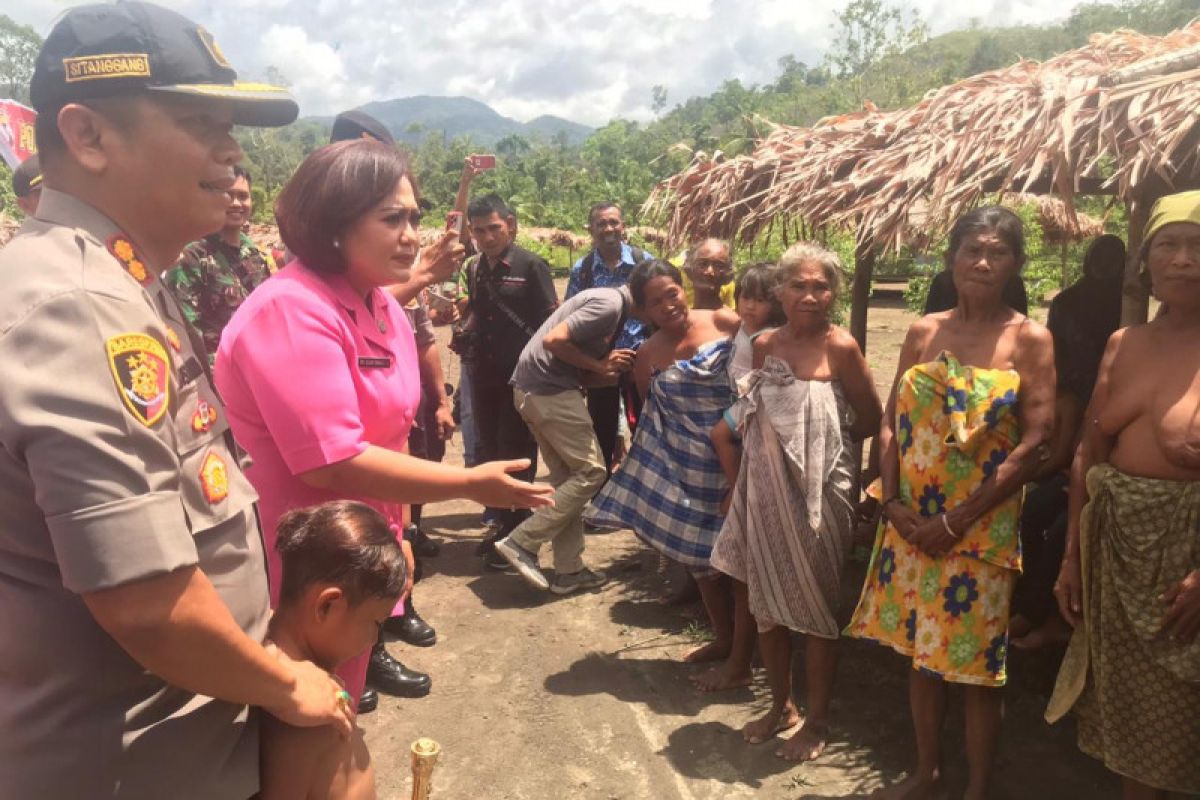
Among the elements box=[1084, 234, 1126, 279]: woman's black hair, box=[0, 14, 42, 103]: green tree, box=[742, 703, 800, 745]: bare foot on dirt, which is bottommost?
box=[742, 703, 800, 745]: bare foot on dirt

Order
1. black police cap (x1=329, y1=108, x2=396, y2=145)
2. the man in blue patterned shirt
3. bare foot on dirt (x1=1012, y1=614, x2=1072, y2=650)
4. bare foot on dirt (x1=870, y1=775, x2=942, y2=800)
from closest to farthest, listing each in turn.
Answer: bare foot on dirt (x1=870, y1=775, x2=942, y2=800) → bare foot on dirt (x1=1012, y1=614, x2=1072, y2=650) → black police cap (x1=329, y1=108, x2=396, y2=145) → the man in blue patterned shirt

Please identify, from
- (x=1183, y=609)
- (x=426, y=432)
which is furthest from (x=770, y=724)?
(x=426, y=432)

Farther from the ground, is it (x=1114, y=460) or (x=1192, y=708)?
(x=1114, y=460)

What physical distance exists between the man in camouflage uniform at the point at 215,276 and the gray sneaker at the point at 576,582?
216 centimetres

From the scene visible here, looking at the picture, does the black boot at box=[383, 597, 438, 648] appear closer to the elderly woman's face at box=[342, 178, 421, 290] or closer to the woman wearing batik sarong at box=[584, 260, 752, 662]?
the woman wearing batik sarong at box=[584, 260, 752, 662]

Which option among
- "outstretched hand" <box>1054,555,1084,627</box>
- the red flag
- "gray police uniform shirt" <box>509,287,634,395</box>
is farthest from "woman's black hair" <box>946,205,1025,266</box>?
the red flag

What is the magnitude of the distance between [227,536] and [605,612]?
10.9 ft

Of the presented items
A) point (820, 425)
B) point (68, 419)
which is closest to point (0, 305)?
point (68, 419)

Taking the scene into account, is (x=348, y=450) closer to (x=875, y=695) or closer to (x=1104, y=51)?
(x=875, y=695)

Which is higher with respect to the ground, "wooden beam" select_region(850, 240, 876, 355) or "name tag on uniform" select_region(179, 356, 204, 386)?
"name tag on uniform" select_region(179, 356, 204, 386)

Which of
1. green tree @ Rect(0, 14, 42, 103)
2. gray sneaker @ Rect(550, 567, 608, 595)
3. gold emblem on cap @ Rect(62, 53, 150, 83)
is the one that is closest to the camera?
gold emblem on cap @ Rect(62, 53, 150, 83)

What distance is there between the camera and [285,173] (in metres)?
51.5

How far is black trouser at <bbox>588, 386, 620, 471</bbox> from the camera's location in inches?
201

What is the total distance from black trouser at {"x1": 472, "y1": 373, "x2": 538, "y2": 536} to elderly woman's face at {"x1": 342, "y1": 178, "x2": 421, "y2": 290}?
3.20 metres
